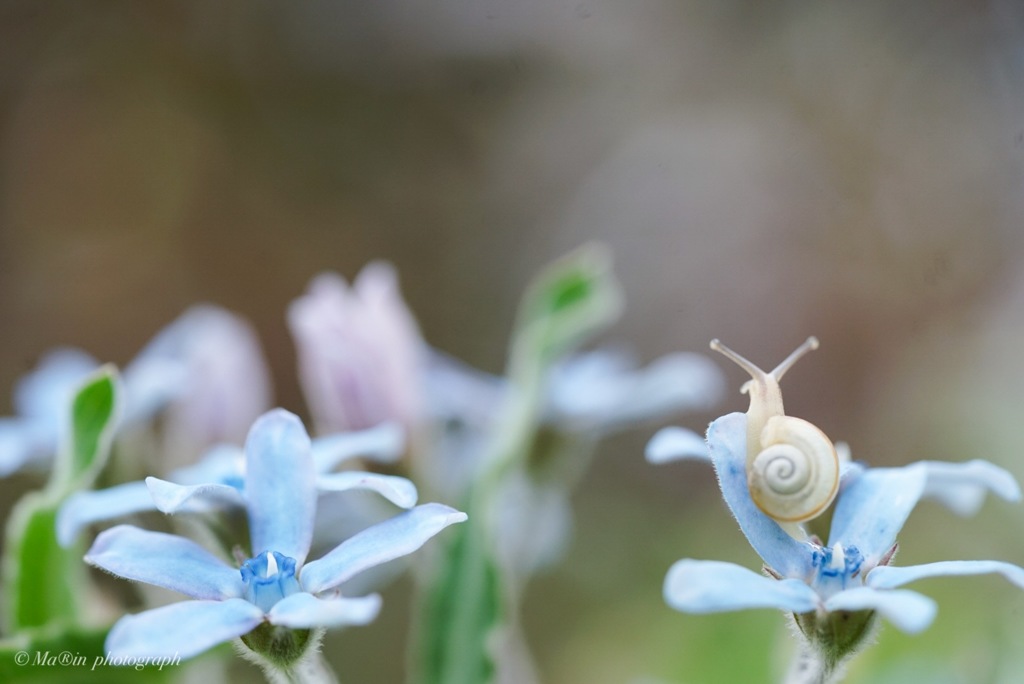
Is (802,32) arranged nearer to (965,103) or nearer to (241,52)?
(965,103)

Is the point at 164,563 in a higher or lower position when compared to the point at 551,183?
lower

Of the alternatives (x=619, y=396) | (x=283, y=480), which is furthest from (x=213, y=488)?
(x=619, y=396)

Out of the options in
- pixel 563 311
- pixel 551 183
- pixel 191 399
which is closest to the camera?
pixel 563 311

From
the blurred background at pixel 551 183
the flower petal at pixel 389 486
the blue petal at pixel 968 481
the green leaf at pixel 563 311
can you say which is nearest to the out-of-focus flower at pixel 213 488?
the flower petal at pixel 389 486

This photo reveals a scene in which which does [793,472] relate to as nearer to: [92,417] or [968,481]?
[968,481]

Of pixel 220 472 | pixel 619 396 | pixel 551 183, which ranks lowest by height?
pixel 220 472

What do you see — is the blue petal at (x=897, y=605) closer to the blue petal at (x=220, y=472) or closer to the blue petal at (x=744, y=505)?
the blue petal at (x=744, y=505)

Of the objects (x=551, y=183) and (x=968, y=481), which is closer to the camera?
(x=968, y=481)

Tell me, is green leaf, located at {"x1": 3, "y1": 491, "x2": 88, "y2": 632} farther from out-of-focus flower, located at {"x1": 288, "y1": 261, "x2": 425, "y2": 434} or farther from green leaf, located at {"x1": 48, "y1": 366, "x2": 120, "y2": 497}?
out-of-focus flower, located at {"x1": 288, "y1": 261, "x2": 425, "y2": 434}

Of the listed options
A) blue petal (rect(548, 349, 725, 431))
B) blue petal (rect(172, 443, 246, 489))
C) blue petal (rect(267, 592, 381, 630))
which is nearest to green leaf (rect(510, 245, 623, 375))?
blue petal (rect(548, 349, 725, 431))
